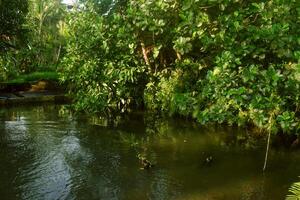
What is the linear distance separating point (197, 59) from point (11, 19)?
22.9 feet

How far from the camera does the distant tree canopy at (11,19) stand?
1463 cm

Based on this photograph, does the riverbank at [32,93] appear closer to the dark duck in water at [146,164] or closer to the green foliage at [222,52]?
the green foliage at [222,52]

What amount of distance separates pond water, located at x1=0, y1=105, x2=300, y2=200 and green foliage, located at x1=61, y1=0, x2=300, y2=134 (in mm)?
1432

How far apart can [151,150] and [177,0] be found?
491cm

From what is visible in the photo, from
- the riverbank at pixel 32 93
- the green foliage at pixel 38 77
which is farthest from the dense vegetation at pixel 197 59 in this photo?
the green foliage at pixel 38 77

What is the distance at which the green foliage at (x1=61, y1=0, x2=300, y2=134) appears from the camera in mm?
10039

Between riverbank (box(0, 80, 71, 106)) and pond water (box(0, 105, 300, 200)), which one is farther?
riverbank (box(0, 80, 71, 106))

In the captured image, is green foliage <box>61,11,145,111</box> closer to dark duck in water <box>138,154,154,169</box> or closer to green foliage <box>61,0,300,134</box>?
green foliage <box>61,0,300,134</box>

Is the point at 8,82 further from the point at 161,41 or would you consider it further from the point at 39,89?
the point at 161,41

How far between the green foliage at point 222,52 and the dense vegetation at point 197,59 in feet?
0.08

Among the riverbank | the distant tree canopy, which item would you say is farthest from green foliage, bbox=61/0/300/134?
the riverbank

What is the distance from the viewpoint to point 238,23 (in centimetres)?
1022

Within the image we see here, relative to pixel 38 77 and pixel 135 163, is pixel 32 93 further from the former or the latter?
pixel 135 163

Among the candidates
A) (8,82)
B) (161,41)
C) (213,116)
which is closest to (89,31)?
(161,41)
